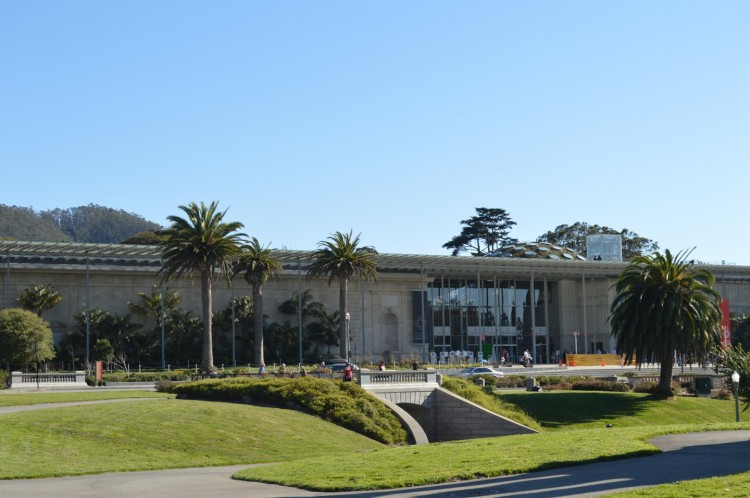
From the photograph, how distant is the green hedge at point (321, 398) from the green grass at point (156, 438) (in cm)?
107

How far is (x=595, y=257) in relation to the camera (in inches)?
4483

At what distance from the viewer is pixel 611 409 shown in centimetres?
5144

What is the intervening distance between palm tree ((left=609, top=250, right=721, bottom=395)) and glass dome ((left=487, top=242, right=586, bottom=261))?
2283 inches

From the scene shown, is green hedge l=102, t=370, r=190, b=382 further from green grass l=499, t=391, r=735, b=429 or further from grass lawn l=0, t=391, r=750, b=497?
green grass l=499, t=391, r=735, b=429

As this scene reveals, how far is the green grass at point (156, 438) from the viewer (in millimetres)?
26344

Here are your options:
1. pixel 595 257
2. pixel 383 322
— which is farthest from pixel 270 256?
pixel 595 257

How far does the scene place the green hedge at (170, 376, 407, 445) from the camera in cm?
3706

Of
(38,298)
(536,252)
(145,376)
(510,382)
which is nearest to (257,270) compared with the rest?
(145,376)

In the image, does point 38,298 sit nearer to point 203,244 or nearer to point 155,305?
point 155,305

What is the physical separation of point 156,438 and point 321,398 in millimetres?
9603

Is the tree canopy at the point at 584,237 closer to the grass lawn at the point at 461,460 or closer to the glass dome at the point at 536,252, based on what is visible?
the glass dome at the point at 536,252

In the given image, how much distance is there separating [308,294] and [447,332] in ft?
58.6

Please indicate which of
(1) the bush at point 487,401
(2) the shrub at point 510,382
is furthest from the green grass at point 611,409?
(2) the shrub at point 510,382

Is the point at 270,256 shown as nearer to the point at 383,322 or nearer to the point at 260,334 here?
the point at 260,334
